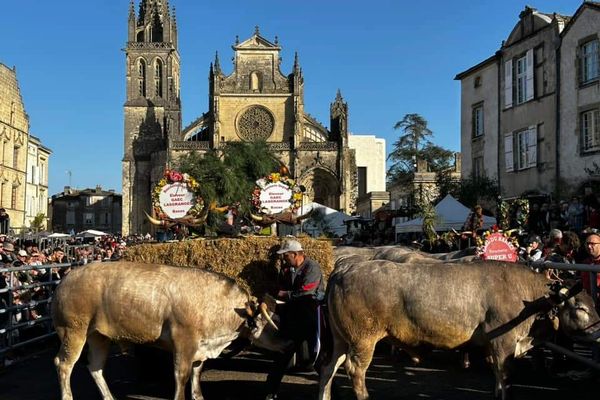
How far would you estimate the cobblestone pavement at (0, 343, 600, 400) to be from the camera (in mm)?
7676

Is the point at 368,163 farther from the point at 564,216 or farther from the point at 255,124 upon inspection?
the point at 564,216

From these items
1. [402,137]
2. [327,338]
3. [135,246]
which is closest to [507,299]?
[327,338]

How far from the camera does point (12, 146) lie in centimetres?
5212

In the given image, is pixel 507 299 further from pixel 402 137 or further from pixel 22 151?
pixel 402 137

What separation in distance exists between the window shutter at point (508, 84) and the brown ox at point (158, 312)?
24364 mm

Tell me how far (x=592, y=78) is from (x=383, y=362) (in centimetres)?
1793

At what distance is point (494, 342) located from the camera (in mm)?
6238

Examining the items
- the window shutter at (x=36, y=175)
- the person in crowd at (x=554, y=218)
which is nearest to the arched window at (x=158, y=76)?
the window shutter at (x=36, y=175)

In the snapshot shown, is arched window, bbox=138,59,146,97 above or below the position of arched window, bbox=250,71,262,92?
above

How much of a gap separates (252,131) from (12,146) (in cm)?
2241

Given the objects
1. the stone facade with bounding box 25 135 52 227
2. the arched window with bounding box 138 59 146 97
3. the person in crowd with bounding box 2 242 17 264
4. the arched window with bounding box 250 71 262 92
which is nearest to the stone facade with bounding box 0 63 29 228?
the stone facade with bounding box 25 135 52 227

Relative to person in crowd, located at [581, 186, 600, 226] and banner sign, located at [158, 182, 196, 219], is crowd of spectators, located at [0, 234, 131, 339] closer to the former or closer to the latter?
banner sign, located at [158, 182, 196, 219]

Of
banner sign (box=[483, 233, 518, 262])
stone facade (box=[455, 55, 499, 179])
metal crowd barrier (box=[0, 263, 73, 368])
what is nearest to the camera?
banner sign (box=[483, 233, 518, 262])

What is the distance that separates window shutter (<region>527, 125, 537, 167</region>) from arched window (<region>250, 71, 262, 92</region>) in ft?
134
